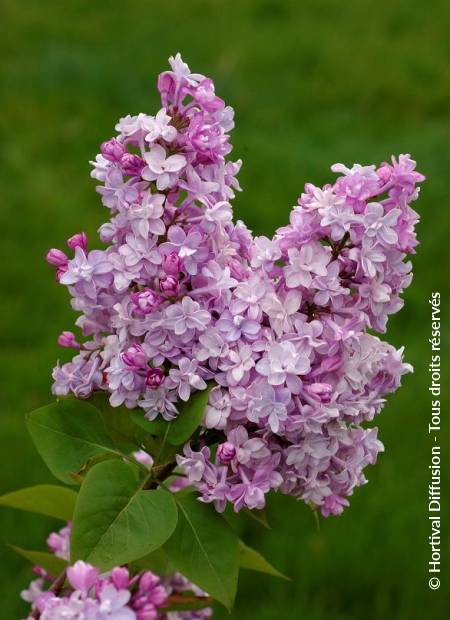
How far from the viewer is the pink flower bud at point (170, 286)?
1039mm

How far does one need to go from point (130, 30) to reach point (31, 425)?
18.8 ft

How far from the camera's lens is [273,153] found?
482 cm

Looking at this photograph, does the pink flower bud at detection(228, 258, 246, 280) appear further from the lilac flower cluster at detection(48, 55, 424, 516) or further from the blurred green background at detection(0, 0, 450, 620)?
the blurred green background at detection(0, 0, 450, 620)

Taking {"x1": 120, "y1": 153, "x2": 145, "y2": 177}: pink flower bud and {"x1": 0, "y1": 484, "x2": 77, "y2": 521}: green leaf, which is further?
{"x1": 0, "y1": 484, "x2": 77, "y2": 521}: green leaf

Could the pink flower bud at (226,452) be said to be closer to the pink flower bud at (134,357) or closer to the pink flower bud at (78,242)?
the pink flower bud at (134,357)

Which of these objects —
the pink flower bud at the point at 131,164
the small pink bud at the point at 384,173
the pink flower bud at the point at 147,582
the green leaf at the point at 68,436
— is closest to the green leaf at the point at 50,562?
the green leaf at the point at 68,436

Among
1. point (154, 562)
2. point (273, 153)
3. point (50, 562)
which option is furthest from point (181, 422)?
point (273, 153)

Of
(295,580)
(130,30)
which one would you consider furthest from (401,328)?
(130,30)

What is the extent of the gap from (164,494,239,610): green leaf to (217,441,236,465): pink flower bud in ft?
0.31

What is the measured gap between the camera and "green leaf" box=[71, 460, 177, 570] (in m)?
1.01

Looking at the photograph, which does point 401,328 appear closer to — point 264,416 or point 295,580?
point 295,580

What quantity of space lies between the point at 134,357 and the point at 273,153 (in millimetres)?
3874

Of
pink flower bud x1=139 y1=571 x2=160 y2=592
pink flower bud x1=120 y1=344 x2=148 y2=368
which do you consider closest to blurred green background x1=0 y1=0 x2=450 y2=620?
pink flower bud x1=120 y1=344 x2=148 y2=368

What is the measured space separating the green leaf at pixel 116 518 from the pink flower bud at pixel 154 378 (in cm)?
10
